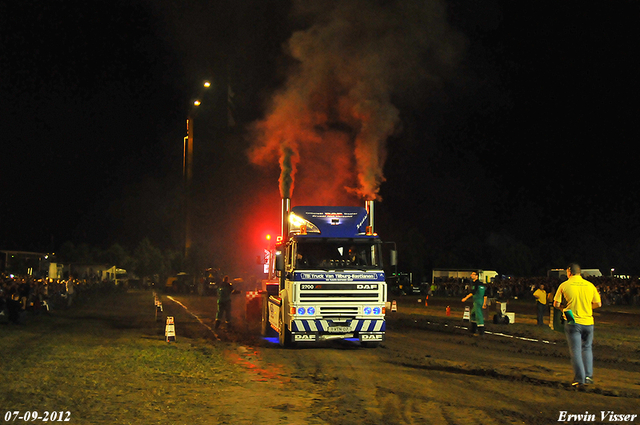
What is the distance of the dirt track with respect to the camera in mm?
8602

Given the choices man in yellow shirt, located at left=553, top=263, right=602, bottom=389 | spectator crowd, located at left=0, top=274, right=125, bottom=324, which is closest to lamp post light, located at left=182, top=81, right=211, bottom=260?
spectator crowd, located at left=0, top=274, right=125, bottom=324

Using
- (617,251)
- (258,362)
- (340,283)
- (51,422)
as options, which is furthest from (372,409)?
(617,251)

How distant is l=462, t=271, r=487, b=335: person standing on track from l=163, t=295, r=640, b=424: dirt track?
0.76m

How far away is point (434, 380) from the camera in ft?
36.7

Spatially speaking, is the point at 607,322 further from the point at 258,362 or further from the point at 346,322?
the point at 258,362

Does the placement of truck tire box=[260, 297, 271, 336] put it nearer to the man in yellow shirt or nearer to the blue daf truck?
the blue daf truck

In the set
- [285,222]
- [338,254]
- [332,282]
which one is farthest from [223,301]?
[332,282]

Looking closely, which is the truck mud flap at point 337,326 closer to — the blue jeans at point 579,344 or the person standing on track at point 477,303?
the person standing on track at point 477,303

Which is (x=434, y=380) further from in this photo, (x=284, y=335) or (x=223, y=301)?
(x=223, y=301)

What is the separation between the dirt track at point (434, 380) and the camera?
8.60m

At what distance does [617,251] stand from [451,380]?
112 metres

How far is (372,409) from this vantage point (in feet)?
28.9

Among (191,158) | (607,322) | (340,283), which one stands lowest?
(607,322)

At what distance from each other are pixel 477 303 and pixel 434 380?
9.09 metres
